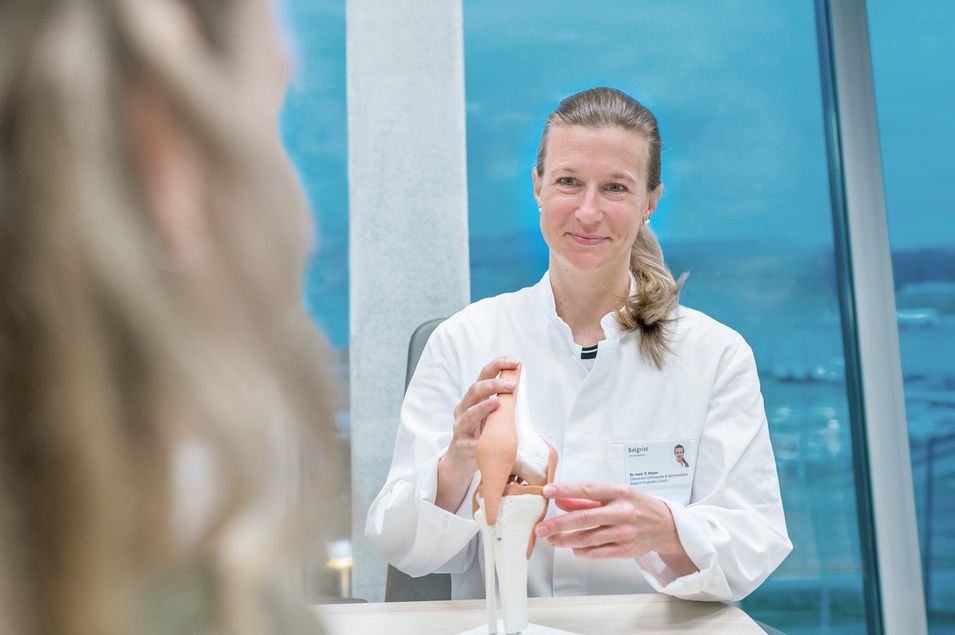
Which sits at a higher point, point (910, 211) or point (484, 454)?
point (910, 211)

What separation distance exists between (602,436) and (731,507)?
30 centimetres

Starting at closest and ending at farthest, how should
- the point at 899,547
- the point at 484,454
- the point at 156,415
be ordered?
the point at 156,415 < the point at 484,454 < the point at 899,547

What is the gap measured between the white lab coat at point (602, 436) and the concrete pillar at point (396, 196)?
62 cm

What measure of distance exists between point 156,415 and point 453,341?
1696mm

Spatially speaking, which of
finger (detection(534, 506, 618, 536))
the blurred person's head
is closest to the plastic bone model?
finger (detection(534, 506, 618, 536))

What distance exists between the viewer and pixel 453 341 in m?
2.06

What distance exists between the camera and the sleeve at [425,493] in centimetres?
170

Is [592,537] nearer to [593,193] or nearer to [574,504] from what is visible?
[574,504]

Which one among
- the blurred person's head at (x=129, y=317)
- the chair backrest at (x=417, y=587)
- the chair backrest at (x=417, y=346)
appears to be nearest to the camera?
the blurred person's head at (x=129, y=317)

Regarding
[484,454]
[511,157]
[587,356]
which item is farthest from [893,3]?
[484,454]

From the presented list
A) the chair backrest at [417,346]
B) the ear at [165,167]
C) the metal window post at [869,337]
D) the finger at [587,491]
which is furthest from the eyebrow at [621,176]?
the ear at [165,167]

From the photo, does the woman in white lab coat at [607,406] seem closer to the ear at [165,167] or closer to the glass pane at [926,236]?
the ear at [165,167]

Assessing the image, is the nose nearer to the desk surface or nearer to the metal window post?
the desk surface

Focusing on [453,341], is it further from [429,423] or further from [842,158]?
[842,158]
